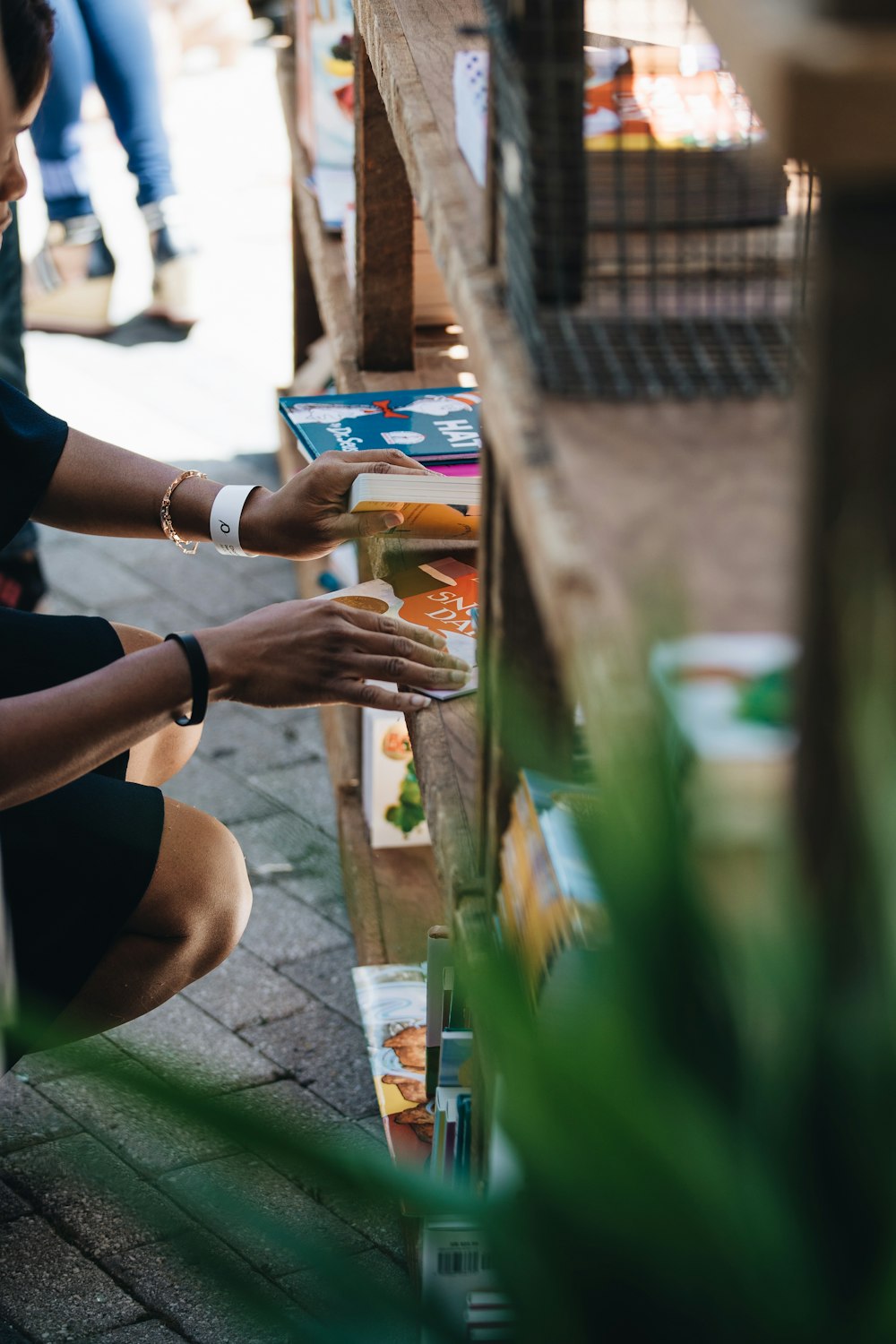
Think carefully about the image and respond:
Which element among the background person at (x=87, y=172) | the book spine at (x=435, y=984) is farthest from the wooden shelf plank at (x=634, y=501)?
the background person at (x=87, y=172)

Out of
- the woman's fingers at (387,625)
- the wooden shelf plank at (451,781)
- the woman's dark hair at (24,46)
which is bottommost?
the wooden shelf plank at (451,781)

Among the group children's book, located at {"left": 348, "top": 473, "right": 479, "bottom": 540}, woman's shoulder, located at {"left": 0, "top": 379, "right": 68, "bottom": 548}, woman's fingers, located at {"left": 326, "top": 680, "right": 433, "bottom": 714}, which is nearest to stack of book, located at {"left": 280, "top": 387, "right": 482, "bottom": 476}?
children's book, located at {"left": 348, "top": 473, "right": 479, "bottom": 540}

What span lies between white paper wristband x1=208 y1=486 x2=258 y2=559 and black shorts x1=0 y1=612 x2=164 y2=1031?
1.13 ft

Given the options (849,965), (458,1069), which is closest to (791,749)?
(849,965)

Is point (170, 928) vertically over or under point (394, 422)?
under

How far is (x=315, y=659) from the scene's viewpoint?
4.40ft

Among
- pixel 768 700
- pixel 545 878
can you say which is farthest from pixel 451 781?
pixel 768 700

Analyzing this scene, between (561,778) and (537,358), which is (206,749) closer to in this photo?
(561,778)

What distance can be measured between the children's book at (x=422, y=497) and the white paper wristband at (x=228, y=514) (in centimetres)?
24

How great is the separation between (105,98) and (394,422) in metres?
2.64

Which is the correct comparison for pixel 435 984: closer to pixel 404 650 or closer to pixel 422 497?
pixel 404 650

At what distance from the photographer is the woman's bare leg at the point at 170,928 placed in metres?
1.59

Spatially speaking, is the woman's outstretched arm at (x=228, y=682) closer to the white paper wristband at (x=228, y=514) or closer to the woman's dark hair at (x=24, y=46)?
the white paper wristband at (x=228, y=514)

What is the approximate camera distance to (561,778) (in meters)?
1.07
